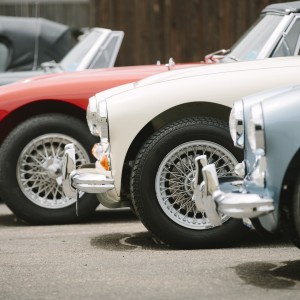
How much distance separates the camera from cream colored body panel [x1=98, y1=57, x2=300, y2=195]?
748 cm

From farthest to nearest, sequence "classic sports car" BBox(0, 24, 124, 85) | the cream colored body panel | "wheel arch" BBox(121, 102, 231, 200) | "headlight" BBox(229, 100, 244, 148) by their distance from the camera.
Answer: "classic sports car" BBox(0, 24, 124, 85) → "wheel arch" BBox(121, 102, 231, 200) → the cream colored body panel → "headlight" BBox(229, 100, 244, 148)

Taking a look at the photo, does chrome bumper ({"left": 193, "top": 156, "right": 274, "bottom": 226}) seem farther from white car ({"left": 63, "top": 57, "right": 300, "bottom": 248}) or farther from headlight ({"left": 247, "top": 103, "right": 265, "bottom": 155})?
white car ({"left": 63, "top": 57, "right": 300, "bottom": 248})

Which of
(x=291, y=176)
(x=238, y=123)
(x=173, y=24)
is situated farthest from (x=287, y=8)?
(x=173, y=24)

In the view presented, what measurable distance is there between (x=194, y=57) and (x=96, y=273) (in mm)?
10317

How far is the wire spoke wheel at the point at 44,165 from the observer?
29.8ft

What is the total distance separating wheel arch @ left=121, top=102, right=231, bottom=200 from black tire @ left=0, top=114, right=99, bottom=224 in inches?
55.3

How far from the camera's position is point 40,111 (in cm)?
924

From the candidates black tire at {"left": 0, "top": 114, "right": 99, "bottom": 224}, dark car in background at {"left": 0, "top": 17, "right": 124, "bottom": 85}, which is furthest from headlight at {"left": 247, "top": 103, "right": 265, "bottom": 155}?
dark car in background at {"left": 0, "top": 17, "right": 124, "bottom": 85}

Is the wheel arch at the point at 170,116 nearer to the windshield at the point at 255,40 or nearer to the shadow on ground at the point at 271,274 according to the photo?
the shadow on ground at the point at 271,274

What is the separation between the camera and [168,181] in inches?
293

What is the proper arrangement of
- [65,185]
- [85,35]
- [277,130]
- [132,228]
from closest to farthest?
[277,130]
[65,185]
[132,228]
[85,35]

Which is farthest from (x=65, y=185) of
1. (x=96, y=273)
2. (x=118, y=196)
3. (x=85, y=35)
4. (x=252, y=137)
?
(x=85, y=35)

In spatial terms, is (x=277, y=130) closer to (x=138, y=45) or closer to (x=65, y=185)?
(x=65, y=185)

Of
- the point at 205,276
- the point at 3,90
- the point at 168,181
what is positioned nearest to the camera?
the point at 205,276
